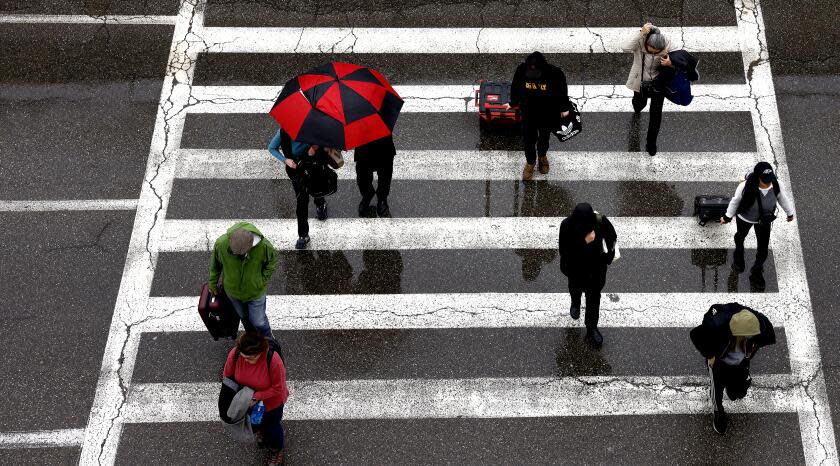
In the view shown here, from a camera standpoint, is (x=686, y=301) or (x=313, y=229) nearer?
(x=686, y=301)

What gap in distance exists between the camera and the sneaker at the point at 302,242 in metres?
9.34

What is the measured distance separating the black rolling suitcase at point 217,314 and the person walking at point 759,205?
487 centimetres

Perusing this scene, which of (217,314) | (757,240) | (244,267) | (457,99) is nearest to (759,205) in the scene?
(757,240)

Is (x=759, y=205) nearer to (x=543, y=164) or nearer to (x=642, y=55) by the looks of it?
(x=642, y=55)

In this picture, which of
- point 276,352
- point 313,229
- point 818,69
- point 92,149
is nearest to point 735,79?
point 818,69

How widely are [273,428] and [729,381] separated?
3.94 metres

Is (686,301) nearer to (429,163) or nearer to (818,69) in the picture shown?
(429,163)

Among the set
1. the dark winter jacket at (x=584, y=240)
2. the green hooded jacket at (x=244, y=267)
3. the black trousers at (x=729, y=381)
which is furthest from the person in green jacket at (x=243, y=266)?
the black trousers at (x=729, y=381)

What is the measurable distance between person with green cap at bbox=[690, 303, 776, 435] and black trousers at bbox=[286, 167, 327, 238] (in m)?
4.01

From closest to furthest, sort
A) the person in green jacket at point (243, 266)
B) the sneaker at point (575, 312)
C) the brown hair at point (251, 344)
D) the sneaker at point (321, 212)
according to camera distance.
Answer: the brown hair at point (251, 344) → the person in green jacket at point (243, 266) → the sneaker at point (575, 312) → the sneaker at point (321, 212)

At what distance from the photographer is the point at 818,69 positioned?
11039 mm

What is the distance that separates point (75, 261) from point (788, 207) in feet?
23.9

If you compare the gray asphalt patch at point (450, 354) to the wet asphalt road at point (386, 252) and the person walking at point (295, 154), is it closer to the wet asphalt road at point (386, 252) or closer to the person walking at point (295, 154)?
the wet asphalt road at point (386, 252)

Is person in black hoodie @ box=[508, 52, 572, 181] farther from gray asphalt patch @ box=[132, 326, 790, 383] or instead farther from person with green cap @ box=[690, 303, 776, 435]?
person with green cap @ box=[690, 303, 776, 435]
